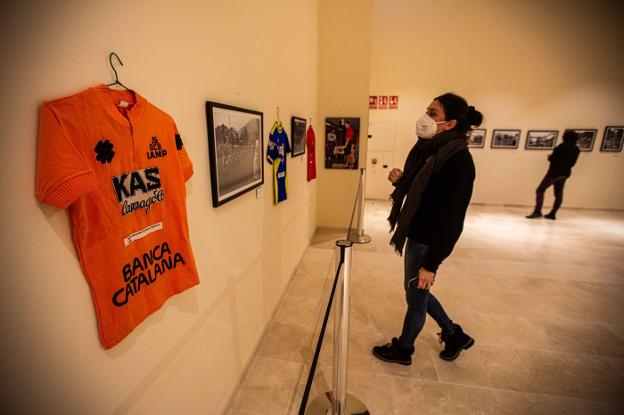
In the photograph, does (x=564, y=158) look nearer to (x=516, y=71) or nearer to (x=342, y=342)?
(x=516, y=71)

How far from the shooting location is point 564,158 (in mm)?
5934

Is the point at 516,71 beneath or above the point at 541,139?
above

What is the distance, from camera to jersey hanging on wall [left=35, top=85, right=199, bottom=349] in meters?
0.75

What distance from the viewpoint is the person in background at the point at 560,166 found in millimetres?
5859

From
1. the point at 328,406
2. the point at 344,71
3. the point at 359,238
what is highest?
the point at 344,71

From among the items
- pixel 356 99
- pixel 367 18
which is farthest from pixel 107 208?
pixel 367 18

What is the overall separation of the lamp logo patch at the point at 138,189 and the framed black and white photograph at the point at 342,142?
4258mm

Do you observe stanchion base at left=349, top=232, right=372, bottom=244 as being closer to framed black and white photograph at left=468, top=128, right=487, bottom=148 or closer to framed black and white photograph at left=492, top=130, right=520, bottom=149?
framed black and white photograph at left=468, top=128, right=487, bottom=148

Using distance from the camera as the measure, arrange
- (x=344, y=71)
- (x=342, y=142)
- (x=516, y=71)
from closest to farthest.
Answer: (x=344, y=71), (x=342, y=142), (x=516, y=71)

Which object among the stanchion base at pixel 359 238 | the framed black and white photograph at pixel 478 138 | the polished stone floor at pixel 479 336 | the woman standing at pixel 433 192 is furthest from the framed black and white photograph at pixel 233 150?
Result: the framed black and white photograph at pixel 478 138

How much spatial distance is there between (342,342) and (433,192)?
42.1 inches

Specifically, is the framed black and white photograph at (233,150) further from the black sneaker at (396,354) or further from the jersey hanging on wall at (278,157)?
the black sneaker at (396,354)

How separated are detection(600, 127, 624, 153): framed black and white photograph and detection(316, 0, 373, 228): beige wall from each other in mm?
6487

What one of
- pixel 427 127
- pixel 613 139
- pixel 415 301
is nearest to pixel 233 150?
pixel 427 127
